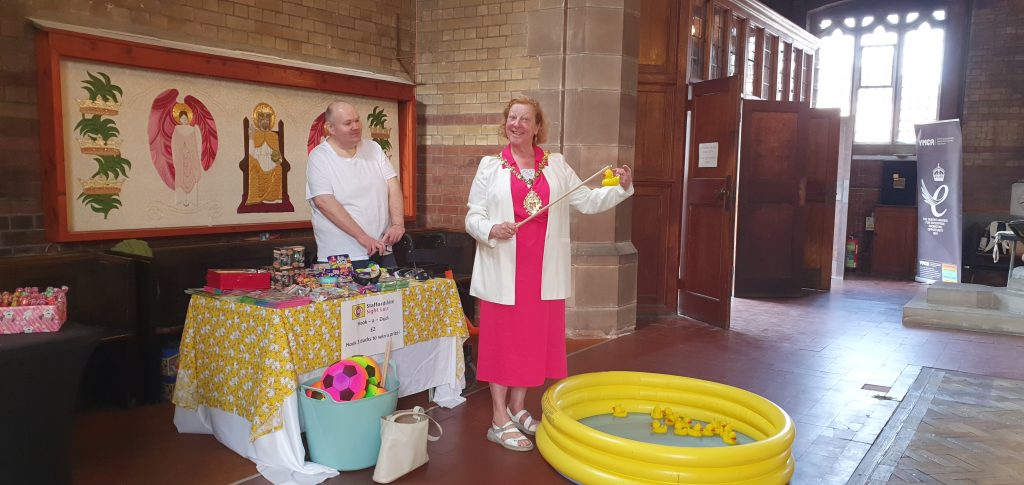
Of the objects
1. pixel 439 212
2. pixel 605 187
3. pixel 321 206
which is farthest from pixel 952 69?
pixel 321 206

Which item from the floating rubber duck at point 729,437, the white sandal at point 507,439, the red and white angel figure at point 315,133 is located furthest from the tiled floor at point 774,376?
the red and white angel figure at point 315,133

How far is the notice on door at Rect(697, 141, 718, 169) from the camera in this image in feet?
24.4

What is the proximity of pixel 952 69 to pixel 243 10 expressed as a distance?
1080cm

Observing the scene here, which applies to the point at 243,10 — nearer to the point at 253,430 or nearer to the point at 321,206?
the point at 321,206

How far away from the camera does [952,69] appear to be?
460 inches

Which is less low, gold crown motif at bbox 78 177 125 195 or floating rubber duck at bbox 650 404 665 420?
gold crown motif at bbox 78 177 125 195

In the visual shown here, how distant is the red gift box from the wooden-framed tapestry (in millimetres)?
1449

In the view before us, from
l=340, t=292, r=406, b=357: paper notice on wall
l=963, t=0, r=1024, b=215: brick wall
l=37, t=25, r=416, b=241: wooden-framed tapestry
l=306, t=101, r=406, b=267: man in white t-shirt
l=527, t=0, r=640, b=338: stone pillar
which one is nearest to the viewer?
l=340, t=292, r=406, b=357: paper notice on wall

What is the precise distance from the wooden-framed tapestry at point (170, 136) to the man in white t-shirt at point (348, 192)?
1.41m

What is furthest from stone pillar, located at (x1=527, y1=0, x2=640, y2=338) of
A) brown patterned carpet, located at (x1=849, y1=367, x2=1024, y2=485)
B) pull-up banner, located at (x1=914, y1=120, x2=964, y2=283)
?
pull-up banner, located at (x1=914, y1=120, x2=964, y2=283)

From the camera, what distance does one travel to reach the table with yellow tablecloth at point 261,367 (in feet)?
10.9

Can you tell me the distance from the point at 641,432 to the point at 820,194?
6.93 meters

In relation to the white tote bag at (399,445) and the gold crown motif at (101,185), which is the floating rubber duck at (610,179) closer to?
the white tote bag at (399,445)

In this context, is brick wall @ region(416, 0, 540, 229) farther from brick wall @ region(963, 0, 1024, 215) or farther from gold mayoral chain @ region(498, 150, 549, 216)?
brick wall @ region(963, 0, 1024, 215)
